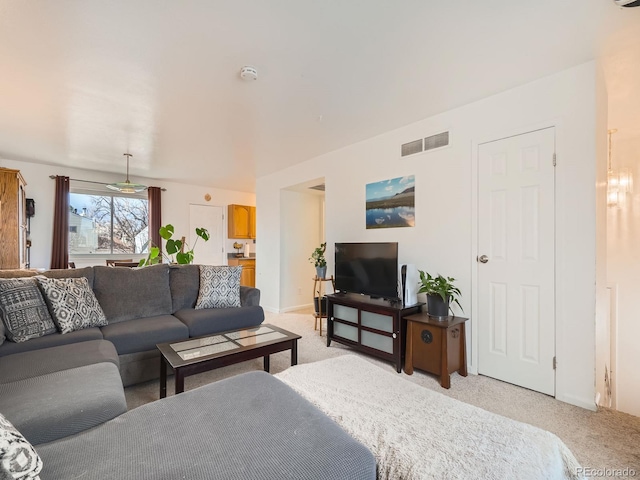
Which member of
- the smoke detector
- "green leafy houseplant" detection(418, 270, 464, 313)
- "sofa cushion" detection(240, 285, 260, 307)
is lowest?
"sofa cushion" detection(240, 285, 260, 307)

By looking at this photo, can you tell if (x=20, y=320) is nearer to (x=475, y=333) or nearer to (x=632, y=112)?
(x=475, y=333)

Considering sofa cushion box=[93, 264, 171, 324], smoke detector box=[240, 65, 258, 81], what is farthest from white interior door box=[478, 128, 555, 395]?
sofa cushion box=[93, 264, 171, 324]

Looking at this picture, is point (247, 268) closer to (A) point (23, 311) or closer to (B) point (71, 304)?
(B) point (71, 304)

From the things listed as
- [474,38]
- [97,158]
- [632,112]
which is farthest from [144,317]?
[632,112]

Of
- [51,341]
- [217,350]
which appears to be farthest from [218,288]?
[51,341]

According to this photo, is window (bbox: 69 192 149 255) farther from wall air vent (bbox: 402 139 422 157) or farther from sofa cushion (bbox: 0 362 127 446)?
wall air vent (bbox: 402 139 422 157)

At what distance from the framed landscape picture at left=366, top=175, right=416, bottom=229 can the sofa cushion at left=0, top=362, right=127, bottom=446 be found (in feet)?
9.31

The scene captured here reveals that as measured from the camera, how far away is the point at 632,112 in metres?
2.93

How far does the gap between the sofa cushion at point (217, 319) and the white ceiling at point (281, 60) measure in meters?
2.01

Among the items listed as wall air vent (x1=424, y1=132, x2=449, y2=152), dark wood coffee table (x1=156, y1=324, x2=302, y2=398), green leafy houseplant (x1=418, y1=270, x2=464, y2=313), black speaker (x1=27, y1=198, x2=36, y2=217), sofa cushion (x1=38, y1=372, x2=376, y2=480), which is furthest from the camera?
black speaker (x1=27, y1=198, x2=36, y2=217)

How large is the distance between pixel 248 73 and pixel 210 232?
503 cm

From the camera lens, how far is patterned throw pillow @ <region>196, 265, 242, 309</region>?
3.25 meters

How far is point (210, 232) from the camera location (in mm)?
6777

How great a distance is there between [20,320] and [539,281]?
Answer: 13.0 feet
